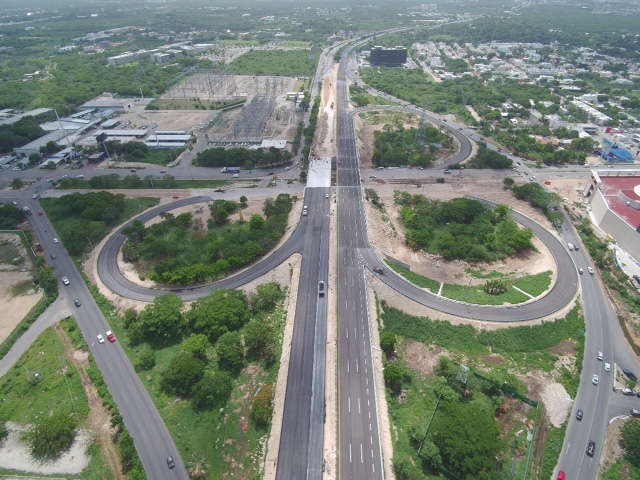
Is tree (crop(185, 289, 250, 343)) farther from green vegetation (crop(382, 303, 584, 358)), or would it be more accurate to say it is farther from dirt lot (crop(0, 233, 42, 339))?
dirt lot (crop(0, 233, 42, 339))

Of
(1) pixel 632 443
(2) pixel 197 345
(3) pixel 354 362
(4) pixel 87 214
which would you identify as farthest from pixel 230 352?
(4) pixel 87 214

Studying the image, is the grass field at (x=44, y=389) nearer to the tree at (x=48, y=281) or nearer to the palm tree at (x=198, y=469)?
the palm tree at (x=198, y=469)

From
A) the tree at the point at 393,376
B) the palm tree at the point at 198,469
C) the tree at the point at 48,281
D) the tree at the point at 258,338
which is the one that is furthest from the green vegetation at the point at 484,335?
the tree at the point at 48,281

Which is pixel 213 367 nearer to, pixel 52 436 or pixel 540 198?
pixel 52 436

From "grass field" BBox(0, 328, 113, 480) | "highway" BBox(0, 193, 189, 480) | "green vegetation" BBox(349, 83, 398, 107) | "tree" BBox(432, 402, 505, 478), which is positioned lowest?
"grass field" BBox(0, 328, 113, 480)

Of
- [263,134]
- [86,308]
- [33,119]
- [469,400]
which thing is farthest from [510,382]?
[33,119]

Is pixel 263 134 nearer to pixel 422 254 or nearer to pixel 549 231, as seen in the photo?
pixel 422 254

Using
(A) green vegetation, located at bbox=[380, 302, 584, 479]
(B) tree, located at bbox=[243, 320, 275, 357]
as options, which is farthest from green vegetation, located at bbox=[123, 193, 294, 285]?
(A) green vegetation, located at bbox=[380, 302, 584, 479]
